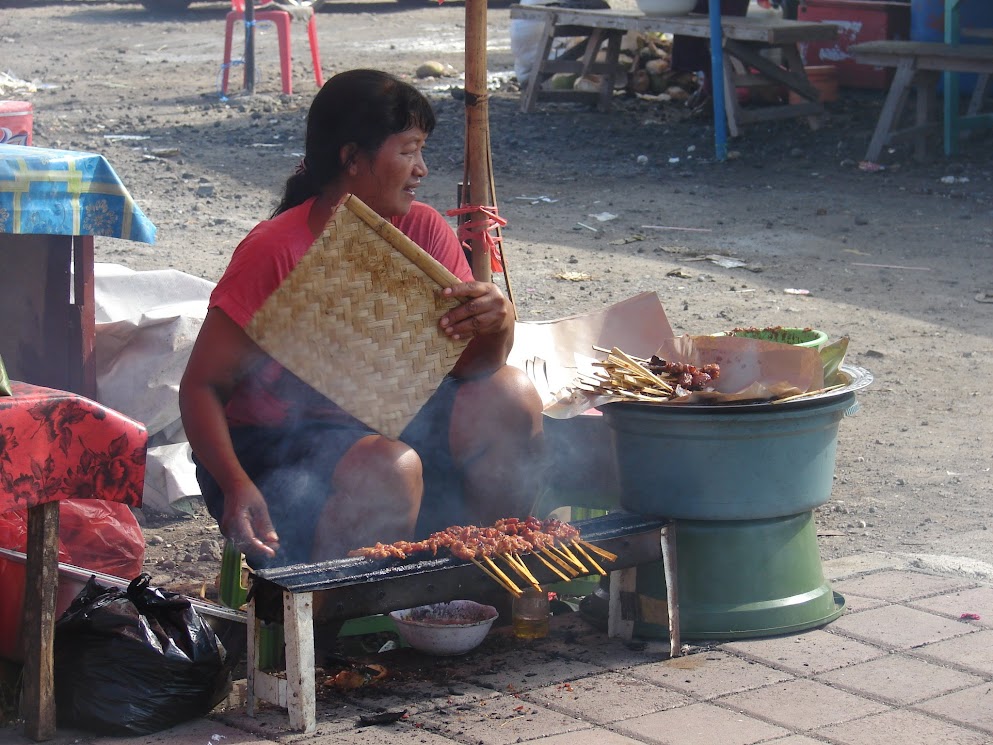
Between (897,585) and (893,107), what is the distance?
23.7ft

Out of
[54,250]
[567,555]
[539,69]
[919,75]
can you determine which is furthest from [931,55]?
[567,555]

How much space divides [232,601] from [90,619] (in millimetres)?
566

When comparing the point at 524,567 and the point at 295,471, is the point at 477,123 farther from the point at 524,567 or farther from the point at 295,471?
the point at 524,567

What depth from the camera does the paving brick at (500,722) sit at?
275cm

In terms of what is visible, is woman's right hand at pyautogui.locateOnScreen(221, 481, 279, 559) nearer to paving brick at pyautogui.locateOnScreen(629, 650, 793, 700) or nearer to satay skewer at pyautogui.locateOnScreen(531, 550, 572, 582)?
satay skewer at pyautogui.locateOnScreen(531, 550, 572, 582)

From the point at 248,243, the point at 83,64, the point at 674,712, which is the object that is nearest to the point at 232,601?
the point at 248,243

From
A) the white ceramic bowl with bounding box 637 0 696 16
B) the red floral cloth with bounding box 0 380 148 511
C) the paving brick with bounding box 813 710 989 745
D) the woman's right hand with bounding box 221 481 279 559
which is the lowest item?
the paving brick with bounding box 813 710 989 745

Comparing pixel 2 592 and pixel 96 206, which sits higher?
pixel 96 206

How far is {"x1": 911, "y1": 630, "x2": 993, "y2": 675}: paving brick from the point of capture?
3.11 meters

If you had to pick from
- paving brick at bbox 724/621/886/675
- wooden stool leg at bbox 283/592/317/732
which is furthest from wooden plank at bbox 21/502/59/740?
paving brick at bbox 724/621/886/675

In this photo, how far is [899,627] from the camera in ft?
11.0

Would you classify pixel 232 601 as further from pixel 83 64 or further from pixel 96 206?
pixel 83 64

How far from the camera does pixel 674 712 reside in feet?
9.41

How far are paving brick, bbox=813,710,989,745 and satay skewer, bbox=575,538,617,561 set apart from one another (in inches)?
23.3
